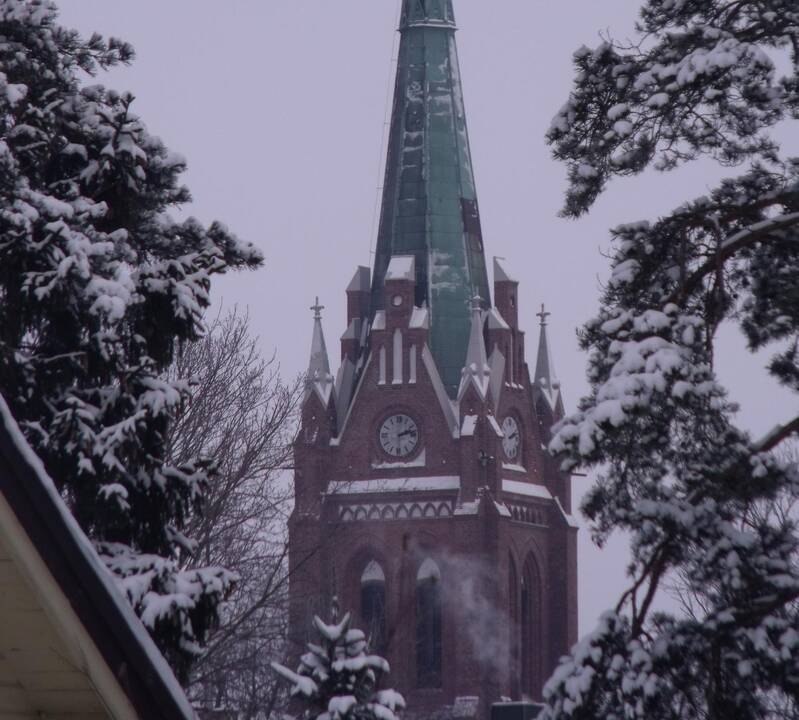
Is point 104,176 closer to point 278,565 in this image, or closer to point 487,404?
point 278,565

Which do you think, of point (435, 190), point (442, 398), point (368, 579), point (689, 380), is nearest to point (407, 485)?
point (442, 398)

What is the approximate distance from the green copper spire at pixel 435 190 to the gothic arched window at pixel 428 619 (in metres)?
6.62

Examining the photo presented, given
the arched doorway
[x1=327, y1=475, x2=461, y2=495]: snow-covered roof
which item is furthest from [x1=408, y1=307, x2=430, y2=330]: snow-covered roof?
the arched doorway

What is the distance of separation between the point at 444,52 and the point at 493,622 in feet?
68.5

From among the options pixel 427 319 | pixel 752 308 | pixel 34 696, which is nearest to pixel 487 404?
pixel 427 319

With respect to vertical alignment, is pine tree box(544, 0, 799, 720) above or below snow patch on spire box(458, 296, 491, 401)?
below

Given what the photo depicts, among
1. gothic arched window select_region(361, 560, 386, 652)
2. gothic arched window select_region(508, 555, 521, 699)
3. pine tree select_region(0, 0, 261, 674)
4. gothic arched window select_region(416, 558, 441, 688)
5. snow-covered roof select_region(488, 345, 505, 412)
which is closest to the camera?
pine tree select_region(0, 0, 261, 674)

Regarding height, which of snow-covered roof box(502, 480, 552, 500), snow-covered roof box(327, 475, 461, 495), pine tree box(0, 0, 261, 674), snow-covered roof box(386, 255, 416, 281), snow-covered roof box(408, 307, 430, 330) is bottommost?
pine tree box(0, 0, 261, 674)

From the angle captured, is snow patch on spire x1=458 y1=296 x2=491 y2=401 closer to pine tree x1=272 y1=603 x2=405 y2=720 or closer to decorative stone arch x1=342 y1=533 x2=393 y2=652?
decorative stone arch x1=342 y1=533 x2=393 y2=652

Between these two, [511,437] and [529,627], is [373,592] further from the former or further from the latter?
[511,437]

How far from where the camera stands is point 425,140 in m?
71.6

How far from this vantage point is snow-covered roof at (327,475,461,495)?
70125mm

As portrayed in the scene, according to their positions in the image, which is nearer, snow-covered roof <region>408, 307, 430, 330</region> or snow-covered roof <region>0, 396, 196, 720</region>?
snow-covered roof <region>0, 396, 196, 720</region>

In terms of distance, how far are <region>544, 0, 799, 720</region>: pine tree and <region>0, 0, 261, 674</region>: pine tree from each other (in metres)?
2.28
